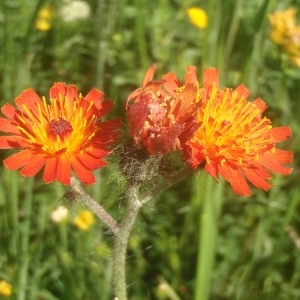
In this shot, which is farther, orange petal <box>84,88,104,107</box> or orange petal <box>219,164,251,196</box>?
orange petal <box>84,88,104,107</box>

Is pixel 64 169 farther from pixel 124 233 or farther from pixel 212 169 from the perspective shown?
pixel 212 169

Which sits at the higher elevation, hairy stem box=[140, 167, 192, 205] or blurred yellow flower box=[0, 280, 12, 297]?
hairy stem box=[140, 167, 192, 205]

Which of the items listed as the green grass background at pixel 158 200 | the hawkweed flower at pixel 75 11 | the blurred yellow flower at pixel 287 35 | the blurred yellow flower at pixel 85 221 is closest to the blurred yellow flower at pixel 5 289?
the green grass background at pixel 158 200

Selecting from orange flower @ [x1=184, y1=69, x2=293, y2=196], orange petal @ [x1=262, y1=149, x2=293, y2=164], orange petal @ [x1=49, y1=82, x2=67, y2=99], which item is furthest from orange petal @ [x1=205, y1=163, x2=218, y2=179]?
orange petal @ [x1=49, y1=82, x2=67, y2=99]

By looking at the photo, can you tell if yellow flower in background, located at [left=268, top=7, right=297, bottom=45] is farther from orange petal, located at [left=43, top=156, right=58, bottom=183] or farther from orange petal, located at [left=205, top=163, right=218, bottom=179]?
orange petal, located at [left=43, top=156, right=58, bottom=183]

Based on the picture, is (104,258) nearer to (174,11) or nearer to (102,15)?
(102,15)

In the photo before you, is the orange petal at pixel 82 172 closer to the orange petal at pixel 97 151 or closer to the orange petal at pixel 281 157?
the orange petal at pixel 97 151
